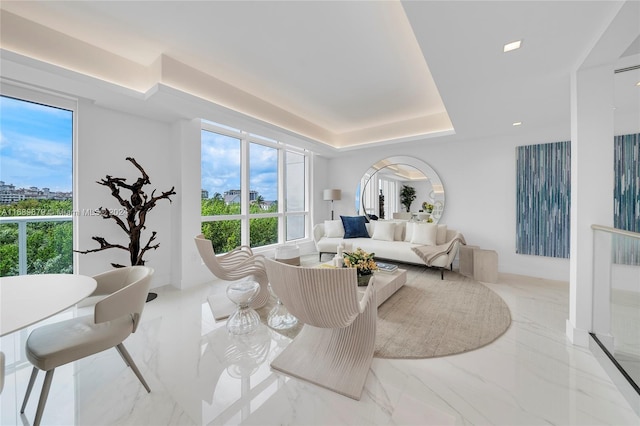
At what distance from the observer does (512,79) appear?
2533 millimetres

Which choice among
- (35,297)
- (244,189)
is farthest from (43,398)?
(244,189)

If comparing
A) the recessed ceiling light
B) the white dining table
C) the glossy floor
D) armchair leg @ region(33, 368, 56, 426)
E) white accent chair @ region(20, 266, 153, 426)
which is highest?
A: the recessed ceiling light

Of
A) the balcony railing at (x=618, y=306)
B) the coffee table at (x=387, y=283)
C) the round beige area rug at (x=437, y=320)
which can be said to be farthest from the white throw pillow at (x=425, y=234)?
the balcony railing at (x=618, y=306)

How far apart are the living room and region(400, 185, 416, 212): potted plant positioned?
654 mm

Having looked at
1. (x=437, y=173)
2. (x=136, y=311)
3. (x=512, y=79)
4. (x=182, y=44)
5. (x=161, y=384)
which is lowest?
(x=161, y=384)

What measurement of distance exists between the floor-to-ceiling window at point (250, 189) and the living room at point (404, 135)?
18.6 inches

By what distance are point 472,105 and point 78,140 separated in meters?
4.91

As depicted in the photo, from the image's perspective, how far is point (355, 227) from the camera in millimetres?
5527

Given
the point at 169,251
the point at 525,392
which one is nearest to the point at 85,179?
the point at 169,251

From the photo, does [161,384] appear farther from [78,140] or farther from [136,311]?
[78,140]

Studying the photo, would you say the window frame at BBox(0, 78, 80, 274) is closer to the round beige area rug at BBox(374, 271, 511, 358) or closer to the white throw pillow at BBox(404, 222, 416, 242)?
the round beige area rug at BBox(374, 271, 511, 358)

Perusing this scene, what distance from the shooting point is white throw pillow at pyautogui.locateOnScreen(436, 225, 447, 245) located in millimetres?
4707

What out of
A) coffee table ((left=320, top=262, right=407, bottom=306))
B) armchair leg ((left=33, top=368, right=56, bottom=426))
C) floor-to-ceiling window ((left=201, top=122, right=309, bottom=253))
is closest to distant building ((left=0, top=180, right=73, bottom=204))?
floor-to-ceiling window ((left=201, top=122, right=309, bottom=253))

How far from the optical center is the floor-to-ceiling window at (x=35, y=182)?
2.71 metres
